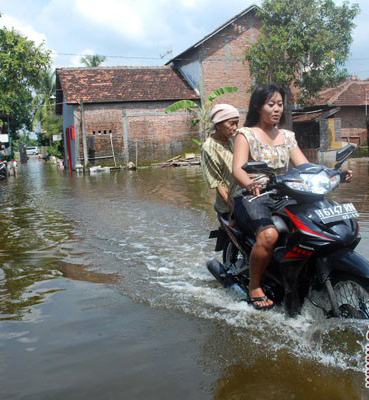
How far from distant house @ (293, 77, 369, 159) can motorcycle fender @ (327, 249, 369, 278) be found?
26470mm

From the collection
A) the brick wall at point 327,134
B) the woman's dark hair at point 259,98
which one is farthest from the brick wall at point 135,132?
the woman's dark hair at point 259,98

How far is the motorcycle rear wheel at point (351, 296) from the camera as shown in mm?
2920

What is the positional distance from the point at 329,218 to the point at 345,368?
0.86 m

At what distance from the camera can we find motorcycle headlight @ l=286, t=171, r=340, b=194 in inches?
118

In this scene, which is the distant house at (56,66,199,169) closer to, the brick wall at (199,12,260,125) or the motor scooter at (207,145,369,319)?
the brick wall at (199,12,260,125)

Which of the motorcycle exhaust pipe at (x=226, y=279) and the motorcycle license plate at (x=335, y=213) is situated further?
the motorcycle exhaust pipe at (x=226, y=279)

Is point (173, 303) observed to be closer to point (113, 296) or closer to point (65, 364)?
point (113, 296)

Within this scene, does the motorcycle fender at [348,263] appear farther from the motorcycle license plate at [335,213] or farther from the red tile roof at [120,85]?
the red tile roof at [120,85]

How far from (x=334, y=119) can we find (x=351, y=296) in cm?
2707

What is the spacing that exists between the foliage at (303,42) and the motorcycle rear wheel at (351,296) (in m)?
25.4

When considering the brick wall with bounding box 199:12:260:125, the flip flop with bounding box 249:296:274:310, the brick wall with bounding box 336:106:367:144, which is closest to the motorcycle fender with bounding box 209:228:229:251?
the flip flop with bounding box 249:296:274:310

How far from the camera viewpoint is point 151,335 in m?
3.47

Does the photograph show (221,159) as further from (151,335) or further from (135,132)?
(135,132)

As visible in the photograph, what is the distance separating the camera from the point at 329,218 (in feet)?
9.66
